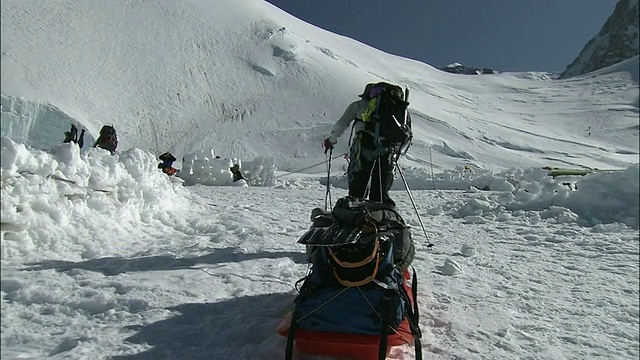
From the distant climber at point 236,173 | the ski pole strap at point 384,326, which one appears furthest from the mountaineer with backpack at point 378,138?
the distant climber at point 236,173

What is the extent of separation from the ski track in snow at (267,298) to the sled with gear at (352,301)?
0.91 feet

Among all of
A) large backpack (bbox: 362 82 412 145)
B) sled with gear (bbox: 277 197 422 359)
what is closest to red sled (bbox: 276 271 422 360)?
sled with gear (bbox: 277 197 422 359)

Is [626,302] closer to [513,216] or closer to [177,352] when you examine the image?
[177,352]

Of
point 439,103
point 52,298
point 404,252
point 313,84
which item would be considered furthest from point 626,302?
point 439,103

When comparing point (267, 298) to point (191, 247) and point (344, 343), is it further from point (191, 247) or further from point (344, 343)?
point (191, 247)

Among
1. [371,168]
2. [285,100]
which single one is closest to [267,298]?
[371,168]

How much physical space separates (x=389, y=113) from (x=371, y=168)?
20.0 inches

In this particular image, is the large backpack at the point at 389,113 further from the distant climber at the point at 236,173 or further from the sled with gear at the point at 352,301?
the distant climber at the point at 236,173

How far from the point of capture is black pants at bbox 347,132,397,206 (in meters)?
4.34

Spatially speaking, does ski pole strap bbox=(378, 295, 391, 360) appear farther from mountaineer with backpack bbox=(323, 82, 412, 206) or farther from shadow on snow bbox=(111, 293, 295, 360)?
mountaineer with backpack bbox=(323, 82, 412, 206)

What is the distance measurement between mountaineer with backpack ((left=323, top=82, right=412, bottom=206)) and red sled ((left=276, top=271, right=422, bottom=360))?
190 centimetres

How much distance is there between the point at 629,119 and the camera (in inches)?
54.6

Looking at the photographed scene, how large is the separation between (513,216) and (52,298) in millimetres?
6275

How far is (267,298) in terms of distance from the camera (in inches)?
133
